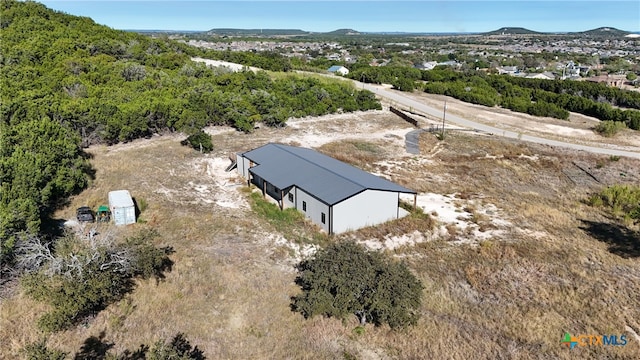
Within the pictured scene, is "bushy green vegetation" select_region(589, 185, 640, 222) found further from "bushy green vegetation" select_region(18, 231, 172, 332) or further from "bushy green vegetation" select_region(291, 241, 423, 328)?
"bushy green vegetation" select_region(18, 231, 172, 332)

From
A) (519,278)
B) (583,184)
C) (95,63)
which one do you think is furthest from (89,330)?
(95,63)

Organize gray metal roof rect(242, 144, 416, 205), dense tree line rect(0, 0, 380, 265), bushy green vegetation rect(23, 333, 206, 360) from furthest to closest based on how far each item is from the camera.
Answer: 1. gray metal roof rect(242, 144, 416, 205)
2. dense tree line rect(0, 0, 380, 265)
3. bushy green vegetation rect(23, 333, 206, 360)

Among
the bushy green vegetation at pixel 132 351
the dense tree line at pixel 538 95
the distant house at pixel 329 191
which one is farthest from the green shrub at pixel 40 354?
the dense tree line at pixel 538 95

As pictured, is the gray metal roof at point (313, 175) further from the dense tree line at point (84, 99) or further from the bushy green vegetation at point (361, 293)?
the dense tree line at point (84, 99)

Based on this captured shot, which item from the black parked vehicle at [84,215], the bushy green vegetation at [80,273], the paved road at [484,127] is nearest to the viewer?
the bushy green vegetation at [80,273]

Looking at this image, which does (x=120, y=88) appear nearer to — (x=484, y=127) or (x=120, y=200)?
(x=120, y=200)
